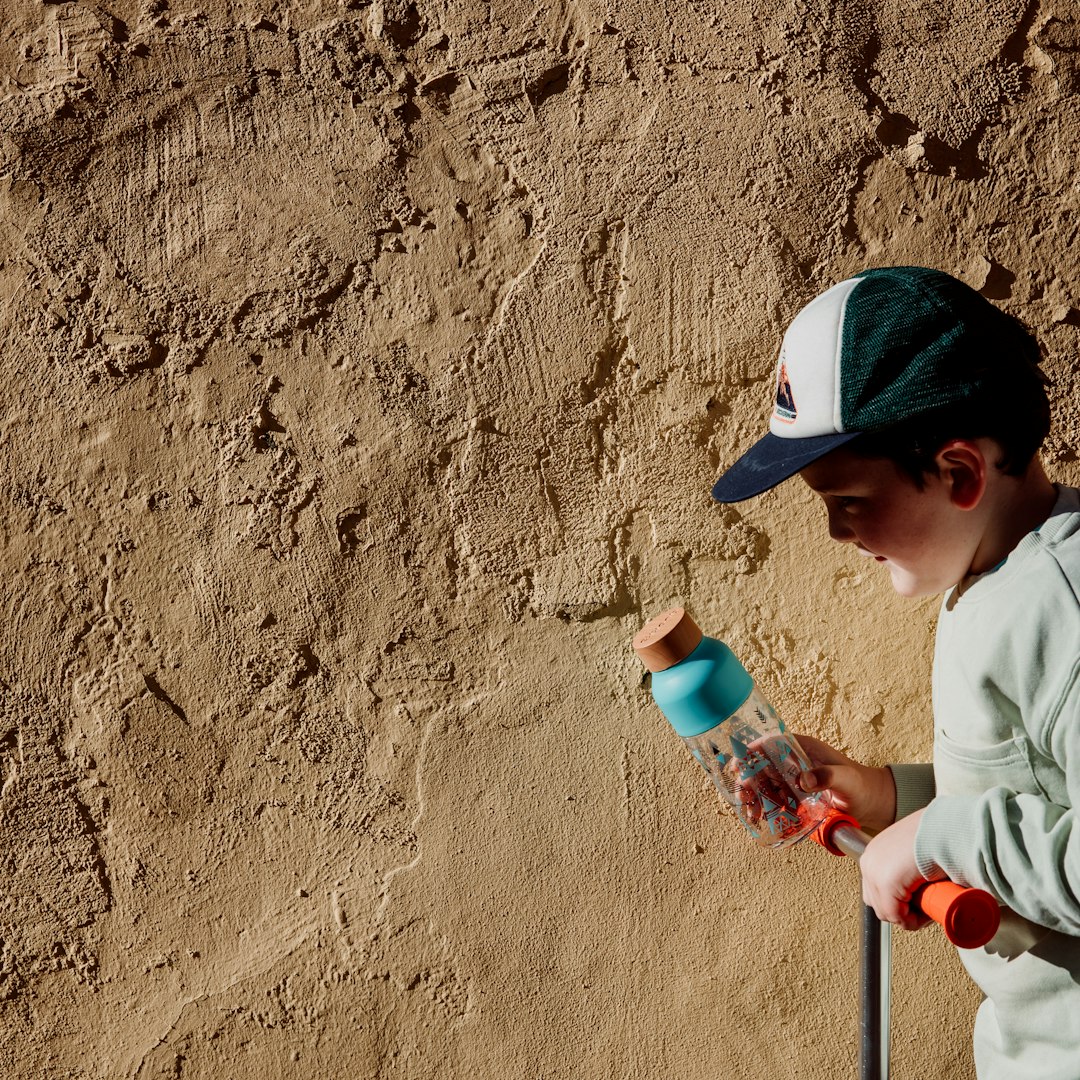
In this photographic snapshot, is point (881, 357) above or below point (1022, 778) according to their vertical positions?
above

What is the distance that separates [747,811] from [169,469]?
0.78m

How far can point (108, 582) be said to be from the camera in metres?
1.22

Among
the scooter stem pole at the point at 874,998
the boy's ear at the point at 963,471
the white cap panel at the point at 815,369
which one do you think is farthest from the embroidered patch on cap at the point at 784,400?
the scooter stem pole at the point at 874,998

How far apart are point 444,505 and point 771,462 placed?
42cm

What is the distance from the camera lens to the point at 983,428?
959mm

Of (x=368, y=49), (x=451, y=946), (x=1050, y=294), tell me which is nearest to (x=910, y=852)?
(x=451, y=946)

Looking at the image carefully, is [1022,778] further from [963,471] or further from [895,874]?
[963,471]

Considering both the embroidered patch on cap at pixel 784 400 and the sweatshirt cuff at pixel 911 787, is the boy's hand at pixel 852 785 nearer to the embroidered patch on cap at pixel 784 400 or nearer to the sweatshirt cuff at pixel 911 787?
the sweatshirt cuff at pixel 911 787

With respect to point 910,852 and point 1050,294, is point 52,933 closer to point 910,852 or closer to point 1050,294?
point 910,852

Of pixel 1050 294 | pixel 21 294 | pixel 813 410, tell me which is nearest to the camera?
pixel 813 410

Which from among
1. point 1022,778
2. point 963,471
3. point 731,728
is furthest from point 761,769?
point 963,471

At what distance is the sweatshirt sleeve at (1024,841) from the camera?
901 millimetres

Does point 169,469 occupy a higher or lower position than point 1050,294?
higher

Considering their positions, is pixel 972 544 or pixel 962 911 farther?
pixel 972 544
